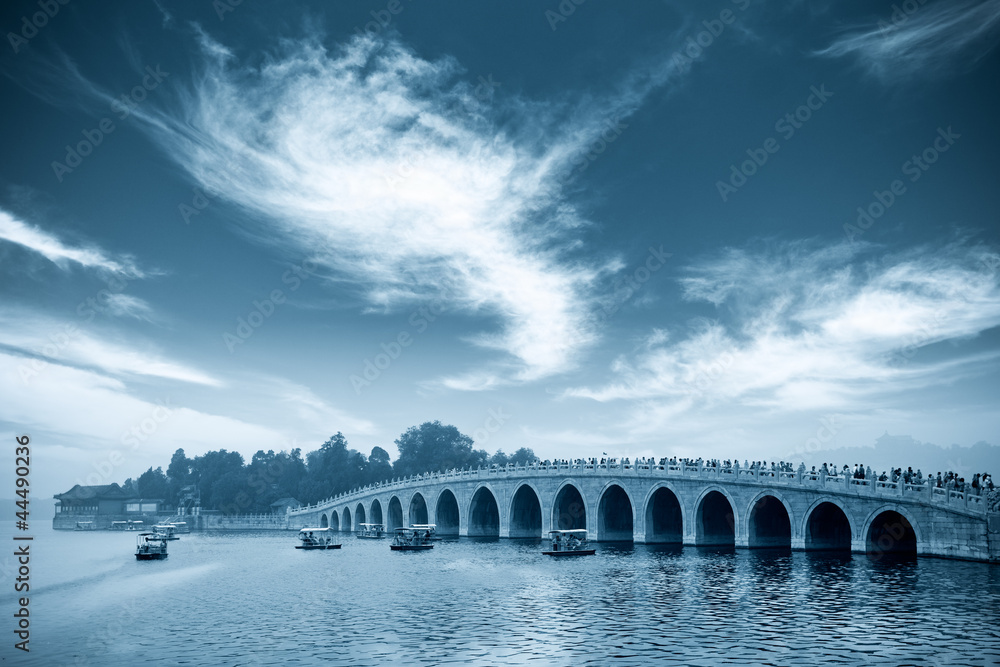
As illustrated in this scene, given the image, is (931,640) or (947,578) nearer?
(931,640)

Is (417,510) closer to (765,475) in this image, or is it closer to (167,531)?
(167,531)

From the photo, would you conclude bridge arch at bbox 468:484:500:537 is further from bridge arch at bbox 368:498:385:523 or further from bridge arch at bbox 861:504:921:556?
bridge arch at bbox 861:504:921:556

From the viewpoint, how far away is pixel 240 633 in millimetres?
25953

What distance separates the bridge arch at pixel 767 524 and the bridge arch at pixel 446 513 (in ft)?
134

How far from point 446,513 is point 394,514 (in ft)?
45.7

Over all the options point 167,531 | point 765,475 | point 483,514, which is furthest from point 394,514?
point 765,475

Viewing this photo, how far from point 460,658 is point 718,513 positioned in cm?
3966

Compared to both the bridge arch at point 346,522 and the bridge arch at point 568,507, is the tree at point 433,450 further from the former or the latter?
the bridge arch at point 568,507

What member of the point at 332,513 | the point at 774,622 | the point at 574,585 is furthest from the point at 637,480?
the point at 332,513

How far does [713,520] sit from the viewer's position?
56.1 metres

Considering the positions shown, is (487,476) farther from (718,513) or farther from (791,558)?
(791,558)

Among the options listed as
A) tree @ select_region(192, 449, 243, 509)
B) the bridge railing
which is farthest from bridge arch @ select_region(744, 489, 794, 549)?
tree @ select_region(192, 449, 243, 509)

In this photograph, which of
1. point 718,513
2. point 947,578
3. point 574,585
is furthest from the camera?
point 718,513

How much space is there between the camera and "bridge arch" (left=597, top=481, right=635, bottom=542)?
6266 cm
